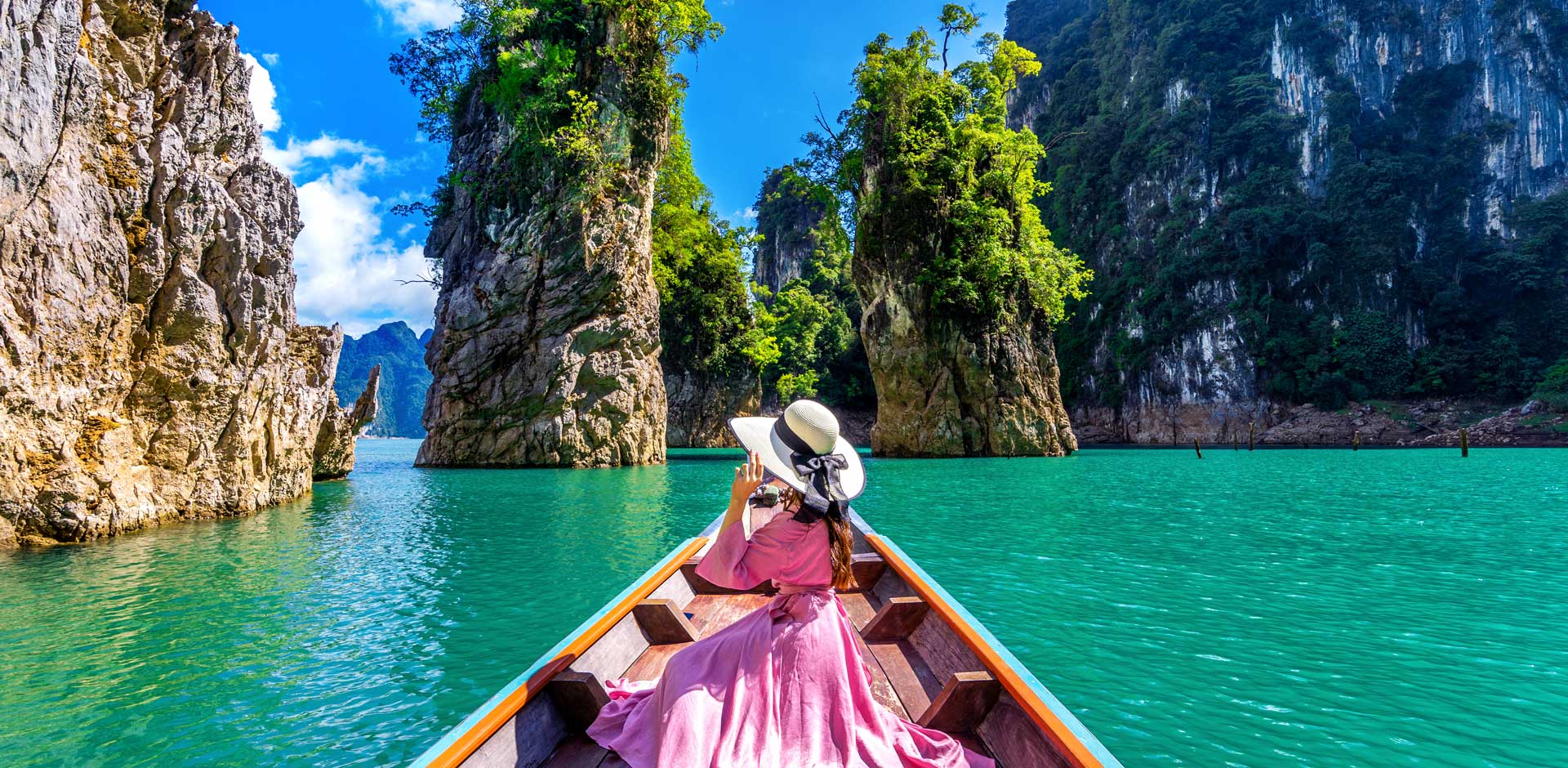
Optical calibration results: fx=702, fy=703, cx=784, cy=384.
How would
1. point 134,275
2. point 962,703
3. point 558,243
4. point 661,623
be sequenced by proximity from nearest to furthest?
point 962,703 → point 661,623 → point 134,275 → point 558,243

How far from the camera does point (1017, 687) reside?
281 cm

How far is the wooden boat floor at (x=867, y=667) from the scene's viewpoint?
279 centimetres

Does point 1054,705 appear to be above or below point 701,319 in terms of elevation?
below

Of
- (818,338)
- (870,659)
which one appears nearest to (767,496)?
(870,659)

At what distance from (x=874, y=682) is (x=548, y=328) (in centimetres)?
2557

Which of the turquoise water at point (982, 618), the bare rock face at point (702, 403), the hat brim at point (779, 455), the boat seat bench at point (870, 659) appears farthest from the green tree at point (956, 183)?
the hat brim at point (779, 455)

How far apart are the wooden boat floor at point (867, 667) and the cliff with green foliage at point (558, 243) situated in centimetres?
2332

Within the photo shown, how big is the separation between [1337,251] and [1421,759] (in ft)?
197

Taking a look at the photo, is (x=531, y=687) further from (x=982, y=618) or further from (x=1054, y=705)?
(x=982, y=618)

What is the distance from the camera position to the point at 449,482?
2080cm

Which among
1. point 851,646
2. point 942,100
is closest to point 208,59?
point 851,646

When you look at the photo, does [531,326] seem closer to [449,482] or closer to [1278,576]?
[449,482]

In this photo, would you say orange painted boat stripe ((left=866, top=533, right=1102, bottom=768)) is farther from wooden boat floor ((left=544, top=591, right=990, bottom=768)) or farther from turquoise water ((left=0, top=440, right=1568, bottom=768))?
turquoise water ((left=0, top=440, right=1568, bottom=768))

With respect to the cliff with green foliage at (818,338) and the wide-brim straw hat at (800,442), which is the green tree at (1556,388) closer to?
the cliff with green foliage at (818,338)
